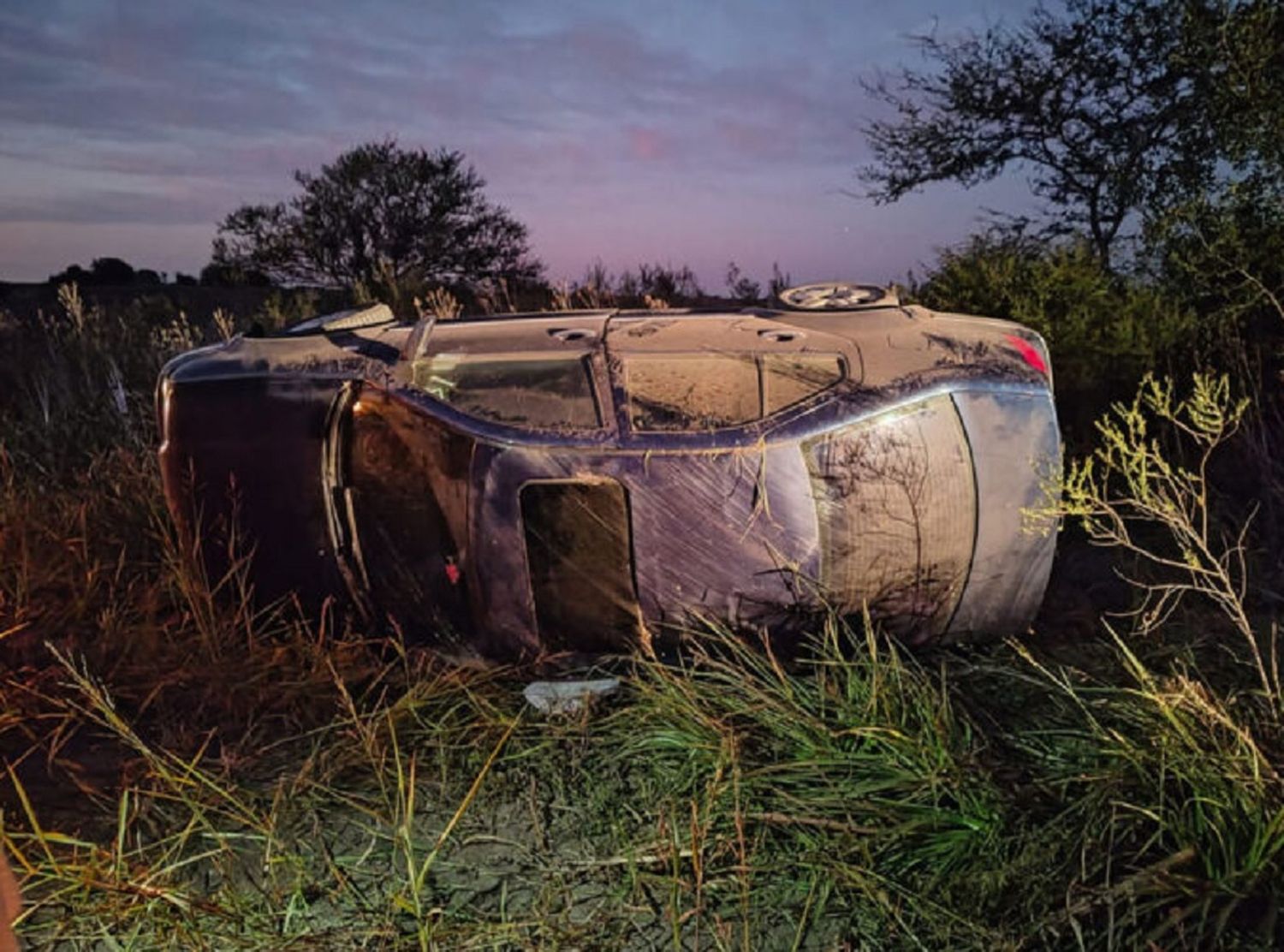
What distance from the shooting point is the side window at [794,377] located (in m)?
4.15

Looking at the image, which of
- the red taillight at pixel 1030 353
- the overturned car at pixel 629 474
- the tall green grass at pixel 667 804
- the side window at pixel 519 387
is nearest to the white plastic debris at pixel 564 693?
the tall green grass at pixel 667 804

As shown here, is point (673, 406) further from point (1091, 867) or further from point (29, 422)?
point (29, 422)

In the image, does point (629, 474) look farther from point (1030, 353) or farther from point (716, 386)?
point (1030, 353)

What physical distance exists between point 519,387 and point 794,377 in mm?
1028

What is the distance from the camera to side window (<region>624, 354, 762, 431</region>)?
4125 mm

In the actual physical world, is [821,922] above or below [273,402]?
below

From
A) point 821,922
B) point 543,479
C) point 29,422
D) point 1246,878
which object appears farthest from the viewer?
point 29,422

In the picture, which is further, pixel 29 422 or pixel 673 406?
pixel 29 422

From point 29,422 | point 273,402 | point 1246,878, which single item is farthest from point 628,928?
point 29,422

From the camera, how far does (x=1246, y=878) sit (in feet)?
8.48

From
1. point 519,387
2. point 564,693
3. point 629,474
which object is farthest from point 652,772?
point 519,387

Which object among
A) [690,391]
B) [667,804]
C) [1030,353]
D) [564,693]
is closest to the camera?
[667,804]

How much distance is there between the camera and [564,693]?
12.8 feet

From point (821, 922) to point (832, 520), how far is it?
1621 mm
